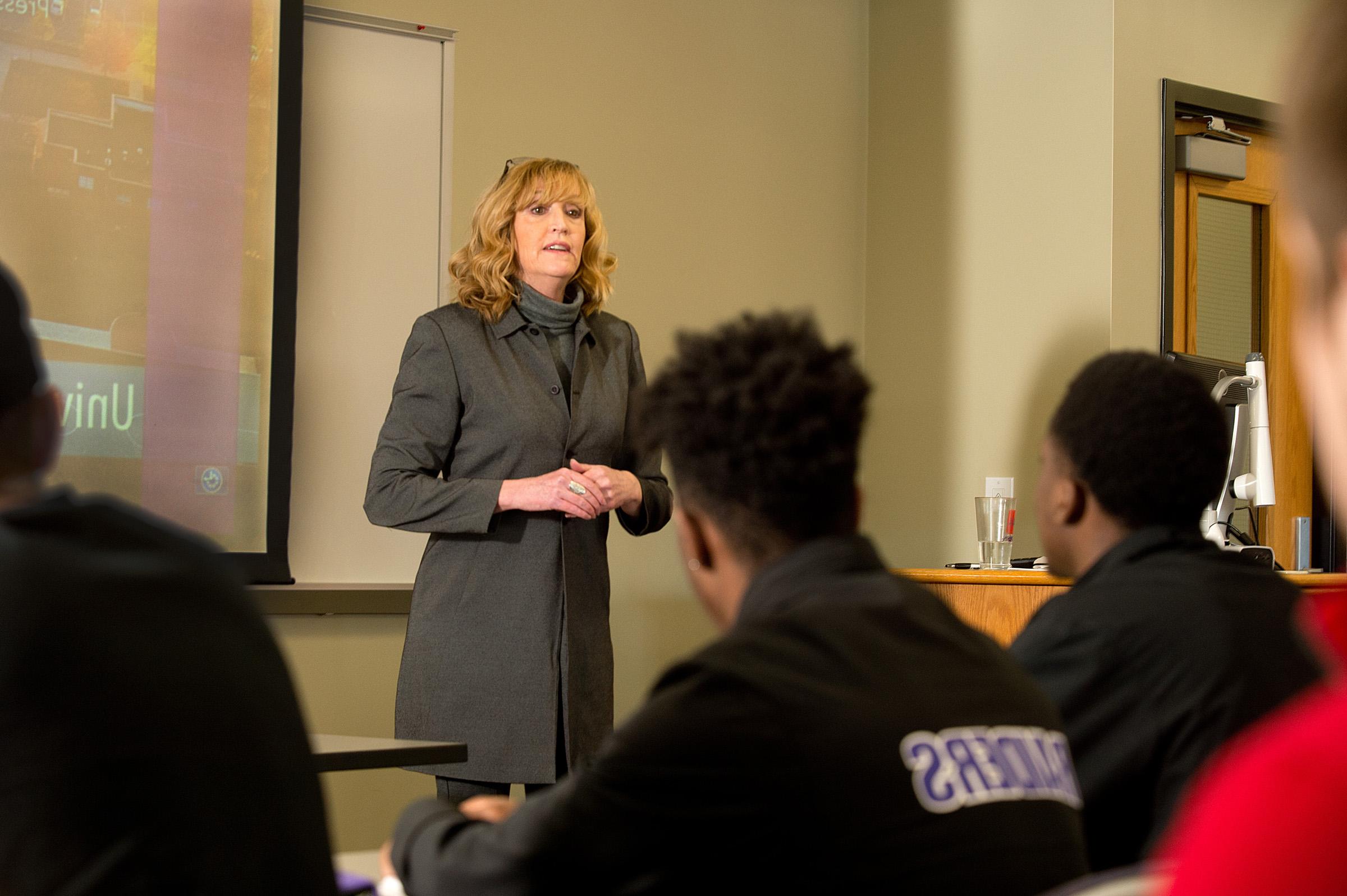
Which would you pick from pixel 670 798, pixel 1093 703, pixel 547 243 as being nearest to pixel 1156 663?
pixel 1093 703

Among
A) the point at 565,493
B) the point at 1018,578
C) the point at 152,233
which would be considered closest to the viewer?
the point at 565,493

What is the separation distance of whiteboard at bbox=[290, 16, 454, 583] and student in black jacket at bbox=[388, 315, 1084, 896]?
8.28 ft

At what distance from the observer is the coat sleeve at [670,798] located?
33.6 inches

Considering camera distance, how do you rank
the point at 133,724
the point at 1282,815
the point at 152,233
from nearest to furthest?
the point at 1282,815
the point at 133,724
the point at 152,233

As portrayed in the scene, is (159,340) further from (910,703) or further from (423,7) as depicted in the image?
(910,703)

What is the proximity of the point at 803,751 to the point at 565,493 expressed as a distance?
1.57 m

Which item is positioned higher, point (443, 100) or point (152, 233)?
point (443, 100)

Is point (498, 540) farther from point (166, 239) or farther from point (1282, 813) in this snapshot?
point (1282, 813)

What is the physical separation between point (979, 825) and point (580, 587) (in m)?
1.67

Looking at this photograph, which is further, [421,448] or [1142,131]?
[1142,131]

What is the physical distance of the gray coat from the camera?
7.84 feet

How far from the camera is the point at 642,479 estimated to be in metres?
2.62

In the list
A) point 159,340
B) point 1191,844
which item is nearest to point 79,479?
point 159,340

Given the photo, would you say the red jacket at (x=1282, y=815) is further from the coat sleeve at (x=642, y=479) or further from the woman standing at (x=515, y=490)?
the coat sleeve at (x=642, y=479)
